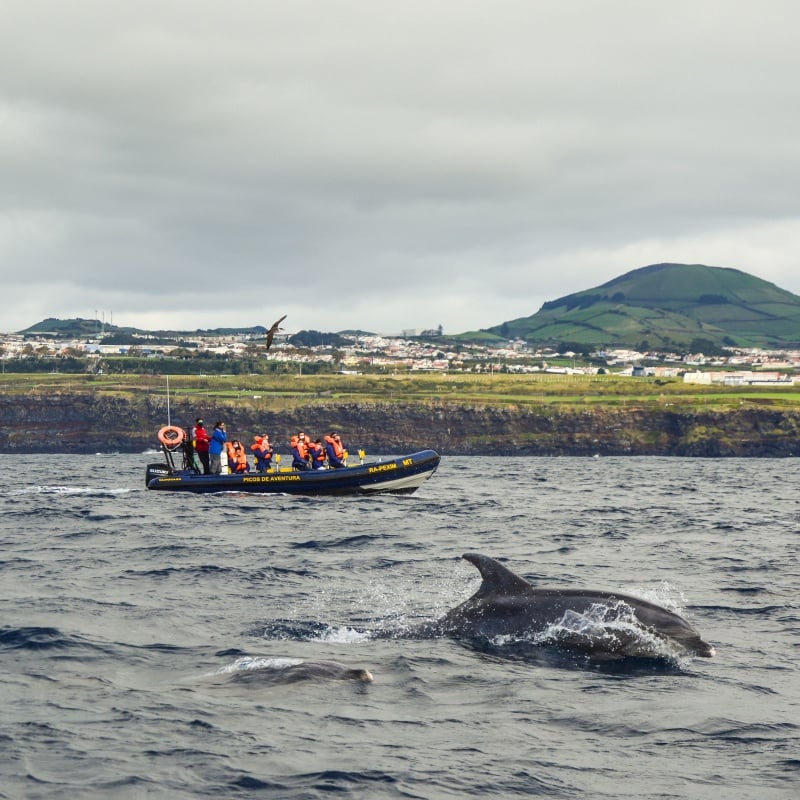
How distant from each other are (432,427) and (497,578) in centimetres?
13757

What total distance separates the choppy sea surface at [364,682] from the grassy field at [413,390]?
127 m

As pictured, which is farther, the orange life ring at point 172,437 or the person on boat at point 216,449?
the orange life ring at point 172,437

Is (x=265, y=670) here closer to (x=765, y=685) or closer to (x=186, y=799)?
(x=186, y=799)

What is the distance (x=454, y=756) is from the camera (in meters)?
13.0

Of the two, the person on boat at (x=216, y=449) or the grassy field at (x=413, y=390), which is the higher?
the grassy field at (x=413, y=390)

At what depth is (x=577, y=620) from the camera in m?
17.8

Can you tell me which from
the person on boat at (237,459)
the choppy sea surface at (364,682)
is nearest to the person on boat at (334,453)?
the person on boat at (237,459)

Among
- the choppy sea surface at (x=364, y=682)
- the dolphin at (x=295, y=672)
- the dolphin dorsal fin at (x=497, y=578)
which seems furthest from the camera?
the dolphin dorsal fin at (x=497, y=578)

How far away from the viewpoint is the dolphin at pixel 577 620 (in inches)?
683

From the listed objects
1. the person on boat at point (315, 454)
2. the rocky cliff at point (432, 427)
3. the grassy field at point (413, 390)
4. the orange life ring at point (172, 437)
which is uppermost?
the grassy field at point (413, 390)

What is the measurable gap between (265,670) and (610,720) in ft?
16.6

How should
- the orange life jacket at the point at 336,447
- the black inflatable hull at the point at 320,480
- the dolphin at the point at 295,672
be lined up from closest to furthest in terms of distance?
the dolphin at the point at 295,672, the black inflatable hull at the point at 320,480, the orange life jacket at the point at 336,447

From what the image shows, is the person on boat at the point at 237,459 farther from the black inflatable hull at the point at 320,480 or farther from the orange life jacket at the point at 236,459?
the black inflatable hull at the point at 320,480

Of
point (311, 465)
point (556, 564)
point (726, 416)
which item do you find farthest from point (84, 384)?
point (556, 564)
